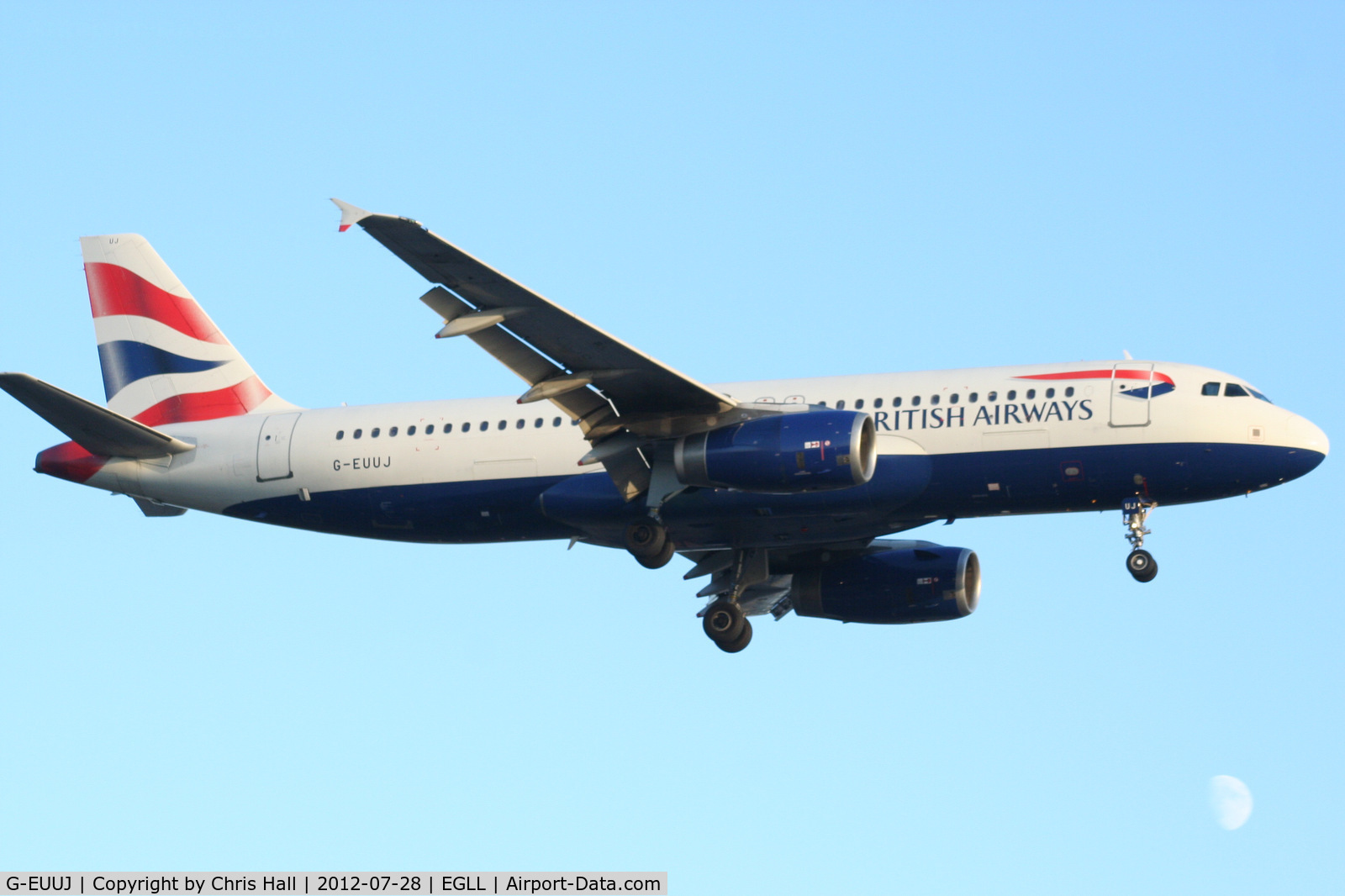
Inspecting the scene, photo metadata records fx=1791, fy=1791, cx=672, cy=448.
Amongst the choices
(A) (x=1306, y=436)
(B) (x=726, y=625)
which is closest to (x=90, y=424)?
(B) (x=726, y=625)

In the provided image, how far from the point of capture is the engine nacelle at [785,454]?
32406 millimetres

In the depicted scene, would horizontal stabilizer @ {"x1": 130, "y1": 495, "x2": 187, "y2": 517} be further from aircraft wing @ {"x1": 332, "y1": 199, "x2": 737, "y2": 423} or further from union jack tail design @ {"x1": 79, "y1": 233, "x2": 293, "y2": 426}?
aircraft wing @ {"x1": 332, "y1": 199, "x2": 737, "y2": 423}

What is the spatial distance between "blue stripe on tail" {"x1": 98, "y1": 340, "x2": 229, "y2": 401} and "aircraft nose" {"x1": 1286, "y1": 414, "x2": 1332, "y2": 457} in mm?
23477

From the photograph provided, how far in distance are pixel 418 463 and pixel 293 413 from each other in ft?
12.8

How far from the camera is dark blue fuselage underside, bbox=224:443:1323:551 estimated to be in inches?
1331

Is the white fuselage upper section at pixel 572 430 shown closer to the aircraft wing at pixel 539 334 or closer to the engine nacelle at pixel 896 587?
the aircraft wing at pixel 539 334

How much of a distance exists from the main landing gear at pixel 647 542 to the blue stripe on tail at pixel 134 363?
11998 millimetres

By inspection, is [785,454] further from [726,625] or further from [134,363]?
[134,363]

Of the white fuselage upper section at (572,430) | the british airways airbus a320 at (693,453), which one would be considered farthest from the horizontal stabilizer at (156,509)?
the white fuselage upper section at (572,430)

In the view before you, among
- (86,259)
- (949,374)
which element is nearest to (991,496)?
(949,374)

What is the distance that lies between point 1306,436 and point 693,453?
11676 millimetres

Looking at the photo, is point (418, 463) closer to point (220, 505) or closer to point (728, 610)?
point (220, 505)

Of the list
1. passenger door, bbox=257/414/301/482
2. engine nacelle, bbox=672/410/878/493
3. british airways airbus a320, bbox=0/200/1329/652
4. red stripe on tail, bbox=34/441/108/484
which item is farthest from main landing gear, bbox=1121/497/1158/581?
red stripe on tail, bbox=34/441/108/484

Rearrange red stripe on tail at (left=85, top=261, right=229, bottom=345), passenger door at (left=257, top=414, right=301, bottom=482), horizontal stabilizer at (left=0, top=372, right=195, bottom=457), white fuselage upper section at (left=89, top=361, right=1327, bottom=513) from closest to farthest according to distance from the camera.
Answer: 1. white fuselage upper section at (left=89, top=361, right=1327, bottom=513)
2. horizontal stabilizer at (left=0, top=372, right=195, bottom=457)
3. passenger door at (left=257, top=414, right=301, bottom=482)
4. red stripe on tail at (left=85, top=261, right=229, bottom=345)
